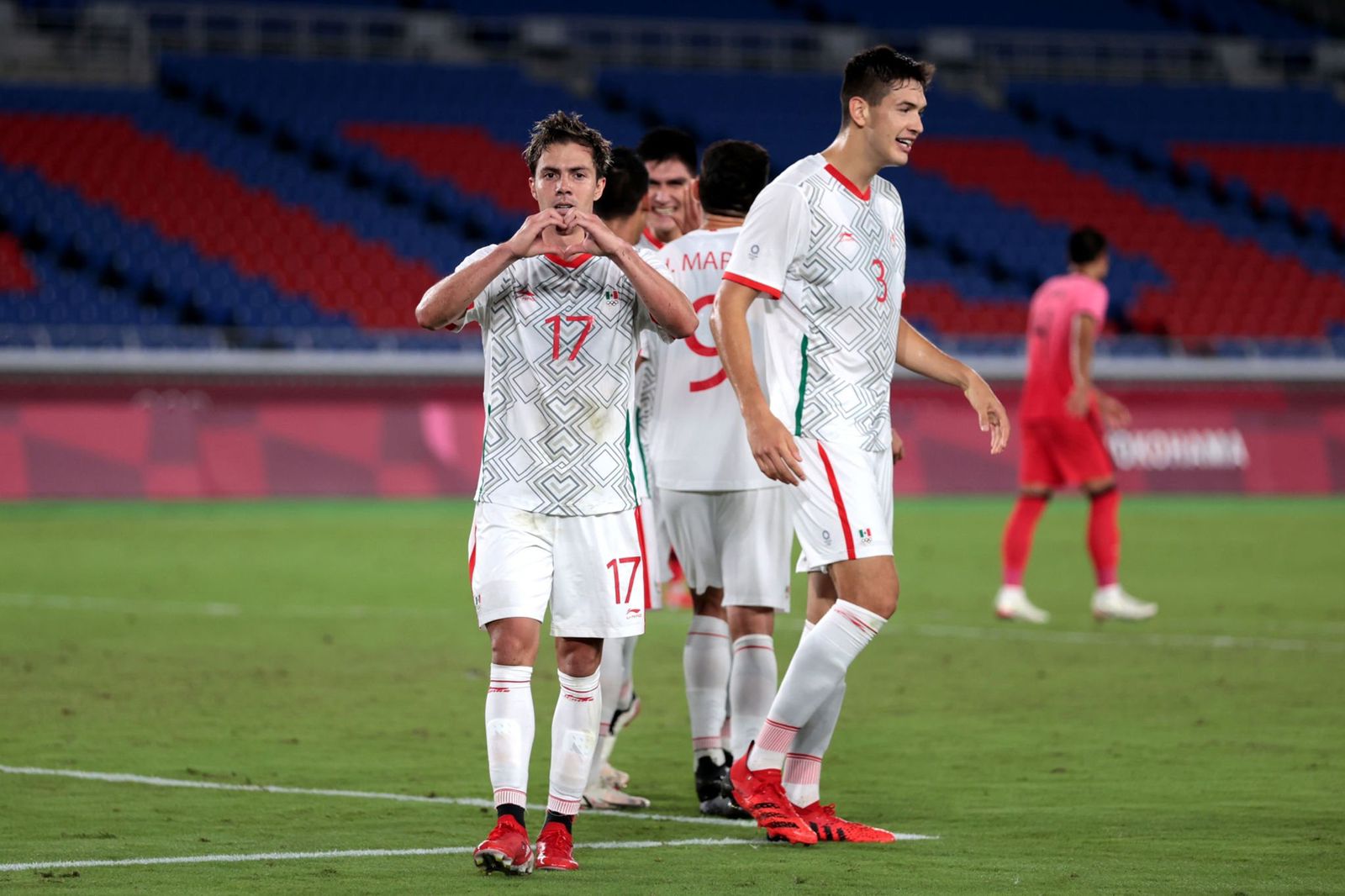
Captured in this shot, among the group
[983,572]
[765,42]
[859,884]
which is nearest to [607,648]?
[859,884]

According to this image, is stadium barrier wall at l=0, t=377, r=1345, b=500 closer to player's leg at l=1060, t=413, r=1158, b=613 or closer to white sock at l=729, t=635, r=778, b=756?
player's leg at l=1060, t=413, r=1158, b=613

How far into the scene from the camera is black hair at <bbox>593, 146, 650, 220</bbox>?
22.4ft

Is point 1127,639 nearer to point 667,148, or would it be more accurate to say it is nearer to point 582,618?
point 667,148

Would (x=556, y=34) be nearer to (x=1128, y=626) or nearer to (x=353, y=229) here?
(x=353, y=229)

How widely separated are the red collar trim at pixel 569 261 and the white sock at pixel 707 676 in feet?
5.75

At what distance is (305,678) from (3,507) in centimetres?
1213

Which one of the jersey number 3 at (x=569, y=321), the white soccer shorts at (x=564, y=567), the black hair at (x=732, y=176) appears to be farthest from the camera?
the black hair at (x=732, y=176)

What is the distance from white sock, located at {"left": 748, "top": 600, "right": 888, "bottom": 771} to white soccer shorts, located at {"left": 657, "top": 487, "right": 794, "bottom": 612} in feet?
2.44

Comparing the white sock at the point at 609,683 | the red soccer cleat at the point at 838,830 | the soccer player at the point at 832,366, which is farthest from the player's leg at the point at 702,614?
the red soccer cleat at the point at 838,830

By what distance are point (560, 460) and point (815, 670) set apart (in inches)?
41.6

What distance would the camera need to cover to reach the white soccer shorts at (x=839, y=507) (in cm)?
606

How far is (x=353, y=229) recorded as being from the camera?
31.5 meters

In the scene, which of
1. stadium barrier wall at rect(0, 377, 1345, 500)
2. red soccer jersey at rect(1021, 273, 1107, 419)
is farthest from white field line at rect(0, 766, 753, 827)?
stadium barrier wall at rect(0, 377, 1345, 500)

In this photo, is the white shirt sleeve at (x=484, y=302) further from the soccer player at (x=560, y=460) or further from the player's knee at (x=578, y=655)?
the player's knee at (x=578, y=655)
